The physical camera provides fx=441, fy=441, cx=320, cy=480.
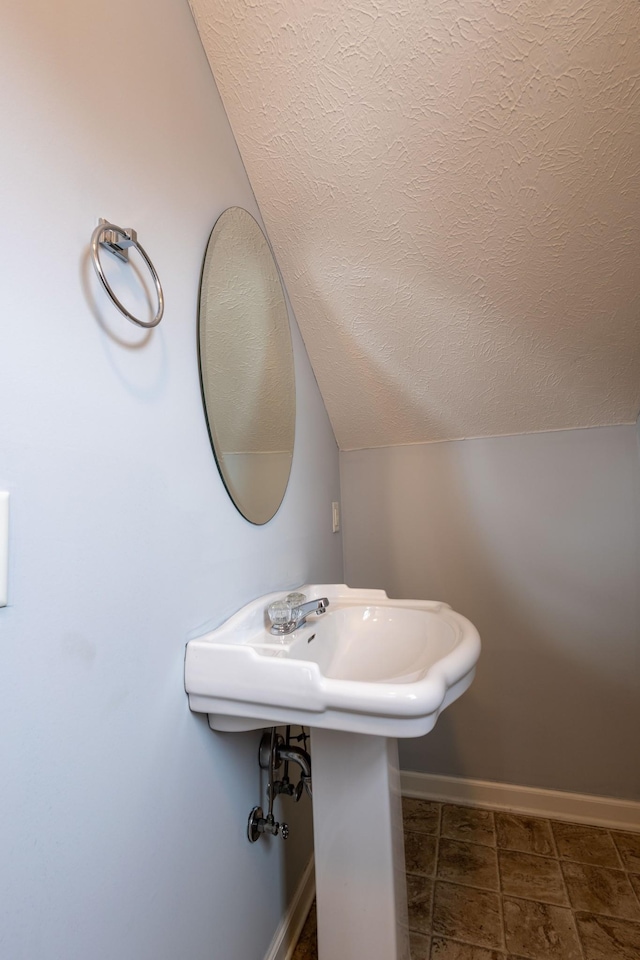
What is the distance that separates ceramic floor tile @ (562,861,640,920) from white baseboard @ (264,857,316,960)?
2.63ft

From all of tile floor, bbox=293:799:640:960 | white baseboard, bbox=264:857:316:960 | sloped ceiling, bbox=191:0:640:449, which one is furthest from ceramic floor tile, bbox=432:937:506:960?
sloped ceiling, bbox=191:0:640:449

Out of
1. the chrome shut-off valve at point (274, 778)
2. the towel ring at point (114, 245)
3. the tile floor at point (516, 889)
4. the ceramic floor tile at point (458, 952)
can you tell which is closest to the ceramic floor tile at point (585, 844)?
the tile floor at point (516, 889)

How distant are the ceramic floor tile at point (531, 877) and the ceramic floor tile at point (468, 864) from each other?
32mm

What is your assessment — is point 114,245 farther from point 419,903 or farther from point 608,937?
point 608,937

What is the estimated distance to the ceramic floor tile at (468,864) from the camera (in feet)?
4.72

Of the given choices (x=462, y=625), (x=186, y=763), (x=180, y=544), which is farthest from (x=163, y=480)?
(x=462, y=625)

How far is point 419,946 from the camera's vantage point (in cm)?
123

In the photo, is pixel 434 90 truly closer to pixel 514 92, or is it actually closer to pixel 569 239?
pixel 514 92

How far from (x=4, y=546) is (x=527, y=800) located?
2.09 metres

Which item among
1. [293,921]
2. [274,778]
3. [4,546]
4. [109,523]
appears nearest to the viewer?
[4,546]

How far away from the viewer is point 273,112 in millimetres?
1067

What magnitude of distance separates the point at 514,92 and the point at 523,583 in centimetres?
156

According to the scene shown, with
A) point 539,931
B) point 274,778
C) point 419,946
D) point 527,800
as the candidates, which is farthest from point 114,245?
point 527,800

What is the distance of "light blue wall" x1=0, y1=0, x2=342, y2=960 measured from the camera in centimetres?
54
